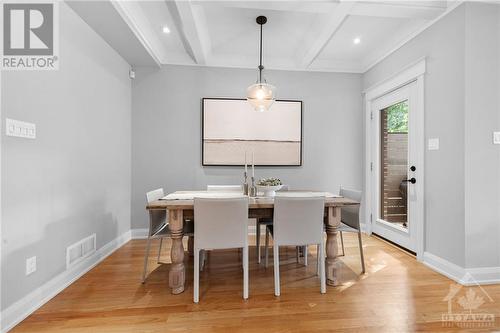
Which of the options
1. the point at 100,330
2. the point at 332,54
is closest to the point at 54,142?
the point at 100,330

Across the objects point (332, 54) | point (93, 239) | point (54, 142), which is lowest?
point (93, 239)

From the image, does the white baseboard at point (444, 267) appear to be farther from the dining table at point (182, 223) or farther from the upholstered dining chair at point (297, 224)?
the upholstered dining chair at point (297, 224)

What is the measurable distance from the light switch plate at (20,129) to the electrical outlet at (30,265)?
894 millimetres

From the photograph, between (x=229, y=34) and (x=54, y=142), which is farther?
(x=229, y=34)

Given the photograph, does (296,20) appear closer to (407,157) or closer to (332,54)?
(332,54)

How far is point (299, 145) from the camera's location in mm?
3826

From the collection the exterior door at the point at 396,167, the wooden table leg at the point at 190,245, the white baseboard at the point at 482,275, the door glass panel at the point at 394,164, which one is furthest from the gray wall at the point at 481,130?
the wooden table leg at the point at 190,245

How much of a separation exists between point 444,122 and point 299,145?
1822mm

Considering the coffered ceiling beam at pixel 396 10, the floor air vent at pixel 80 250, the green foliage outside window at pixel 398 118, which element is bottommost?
the floor air vent at pixel 80 250

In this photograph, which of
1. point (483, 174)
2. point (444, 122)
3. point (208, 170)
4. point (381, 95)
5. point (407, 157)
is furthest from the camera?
point (208, 170)

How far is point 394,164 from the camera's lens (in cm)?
330

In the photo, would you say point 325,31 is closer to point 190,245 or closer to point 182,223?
point 182,223

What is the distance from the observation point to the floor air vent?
222 cm

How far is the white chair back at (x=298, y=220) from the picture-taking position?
2031mm
